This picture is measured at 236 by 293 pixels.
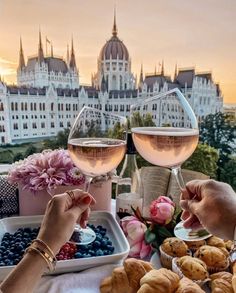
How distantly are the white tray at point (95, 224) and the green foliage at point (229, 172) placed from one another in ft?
2.21

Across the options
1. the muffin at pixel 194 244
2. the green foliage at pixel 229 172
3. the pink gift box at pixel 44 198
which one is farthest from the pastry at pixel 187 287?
the green foliage at pixel 229 172

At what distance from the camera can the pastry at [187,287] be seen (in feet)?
1.42

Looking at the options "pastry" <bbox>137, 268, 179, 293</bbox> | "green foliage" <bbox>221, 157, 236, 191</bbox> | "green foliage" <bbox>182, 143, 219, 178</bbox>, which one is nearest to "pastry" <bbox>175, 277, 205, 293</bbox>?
"pastry" <bbox>137, 268, 179, 293</bbox>

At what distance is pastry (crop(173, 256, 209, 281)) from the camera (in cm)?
49

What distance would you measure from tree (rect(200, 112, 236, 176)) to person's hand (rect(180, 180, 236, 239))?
80 cm

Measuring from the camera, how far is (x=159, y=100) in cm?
75

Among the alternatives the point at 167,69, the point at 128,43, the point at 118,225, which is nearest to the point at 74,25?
the point at 128,43

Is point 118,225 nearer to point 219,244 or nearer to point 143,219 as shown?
point 143,219

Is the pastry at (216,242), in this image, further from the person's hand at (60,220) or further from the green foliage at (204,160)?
the green foliage at (204,160)

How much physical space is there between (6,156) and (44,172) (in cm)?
63

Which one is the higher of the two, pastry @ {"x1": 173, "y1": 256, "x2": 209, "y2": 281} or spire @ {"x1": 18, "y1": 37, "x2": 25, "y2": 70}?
spire @ {"x1": 18, "y1": 37, "x2": 25, "y2": 70}

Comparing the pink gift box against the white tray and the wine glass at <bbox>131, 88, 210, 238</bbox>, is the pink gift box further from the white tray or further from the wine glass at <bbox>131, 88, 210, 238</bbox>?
the wine glass at <bbox>131, 88, 210, 238</bbox>

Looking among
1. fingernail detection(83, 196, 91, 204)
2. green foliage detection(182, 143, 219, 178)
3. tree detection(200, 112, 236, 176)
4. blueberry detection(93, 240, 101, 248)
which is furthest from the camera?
tree detection(200, 112, 236, 176)

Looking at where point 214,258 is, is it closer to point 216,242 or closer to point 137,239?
point 216,242
